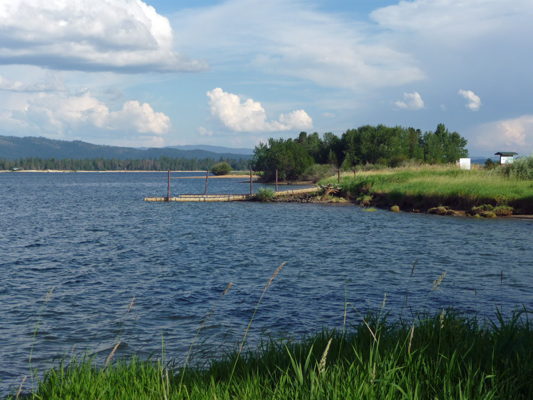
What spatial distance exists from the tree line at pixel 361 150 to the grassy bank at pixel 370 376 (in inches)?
3533

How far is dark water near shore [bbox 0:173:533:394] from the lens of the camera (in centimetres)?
971

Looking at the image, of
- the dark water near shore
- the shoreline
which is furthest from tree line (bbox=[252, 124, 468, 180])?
the dark water near shore

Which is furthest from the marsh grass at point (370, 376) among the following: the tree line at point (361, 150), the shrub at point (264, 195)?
the tree line at point (361, 150)

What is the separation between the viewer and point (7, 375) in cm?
755

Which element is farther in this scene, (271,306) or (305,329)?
(271,306)

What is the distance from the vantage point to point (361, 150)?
331 feet

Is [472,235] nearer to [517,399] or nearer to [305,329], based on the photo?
[305,329]

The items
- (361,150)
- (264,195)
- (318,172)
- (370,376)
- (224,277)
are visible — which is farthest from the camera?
(318,172)

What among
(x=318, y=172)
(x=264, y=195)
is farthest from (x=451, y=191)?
(x=318, y=172)

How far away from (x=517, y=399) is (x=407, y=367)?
37.7 inches

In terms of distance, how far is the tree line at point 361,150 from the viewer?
328 ft

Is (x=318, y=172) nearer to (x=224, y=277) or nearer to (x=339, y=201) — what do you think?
(x=339, y=201)

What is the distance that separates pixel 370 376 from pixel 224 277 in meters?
11.3

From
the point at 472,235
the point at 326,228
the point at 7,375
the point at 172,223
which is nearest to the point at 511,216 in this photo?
the point at 472,235
